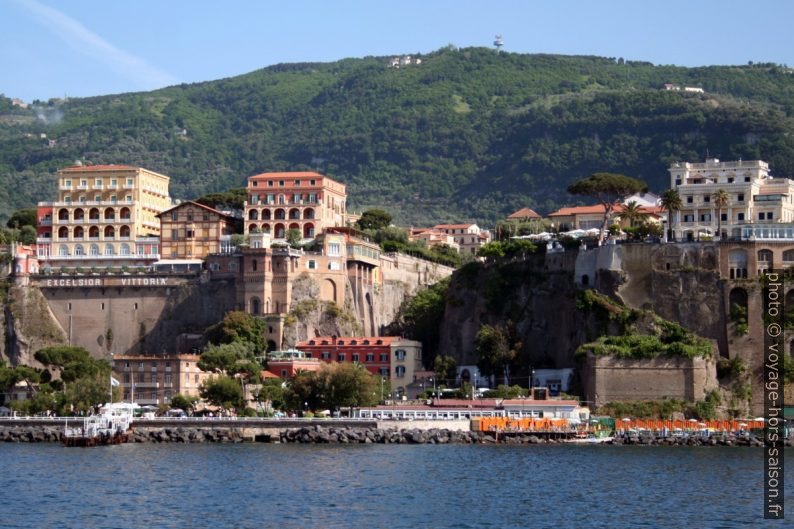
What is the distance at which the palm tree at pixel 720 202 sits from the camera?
113312 millimetres

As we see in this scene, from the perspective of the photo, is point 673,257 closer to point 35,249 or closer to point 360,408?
point 360,408

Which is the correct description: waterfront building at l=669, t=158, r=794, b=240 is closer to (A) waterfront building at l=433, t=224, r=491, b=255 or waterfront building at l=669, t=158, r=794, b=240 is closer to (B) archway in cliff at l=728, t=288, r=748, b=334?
(B) archway in cliff at l=728, t=288, r=748, b=334

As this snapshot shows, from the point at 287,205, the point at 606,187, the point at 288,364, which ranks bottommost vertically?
the point at 288,364

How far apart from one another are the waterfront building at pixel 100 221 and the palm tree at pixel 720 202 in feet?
137

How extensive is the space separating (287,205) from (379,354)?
19.8m

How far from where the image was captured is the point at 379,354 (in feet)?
383

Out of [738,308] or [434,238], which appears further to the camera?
[434,238]

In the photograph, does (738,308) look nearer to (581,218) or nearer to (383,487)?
(383,487)

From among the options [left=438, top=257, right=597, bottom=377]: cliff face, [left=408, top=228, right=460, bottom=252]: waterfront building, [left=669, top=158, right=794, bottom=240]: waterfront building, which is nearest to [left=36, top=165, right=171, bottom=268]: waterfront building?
[left=438, top=257, right=597, bottom=377]: cliff face

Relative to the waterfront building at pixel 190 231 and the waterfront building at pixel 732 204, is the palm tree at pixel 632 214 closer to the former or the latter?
the waterfront building at pixel 732 204

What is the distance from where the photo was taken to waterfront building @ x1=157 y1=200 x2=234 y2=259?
5108 inches

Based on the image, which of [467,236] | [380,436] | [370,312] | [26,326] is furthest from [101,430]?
[467,236]

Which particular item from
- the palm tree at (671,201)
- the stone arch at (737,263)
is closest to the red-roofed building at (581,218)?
the palm tree at (671,201)

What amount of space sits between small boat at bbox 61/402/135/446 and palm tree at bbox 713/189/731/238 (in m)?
39.6
